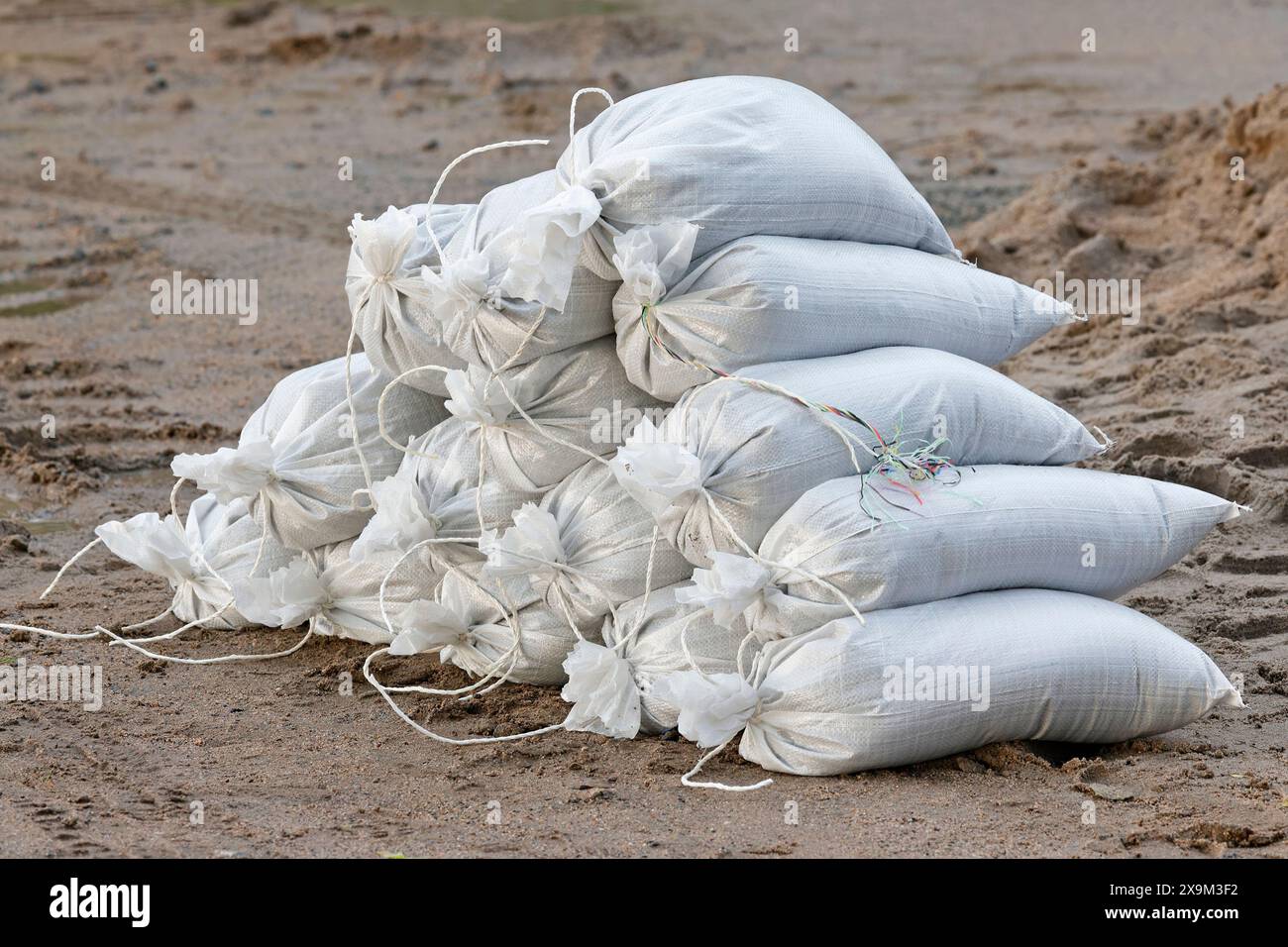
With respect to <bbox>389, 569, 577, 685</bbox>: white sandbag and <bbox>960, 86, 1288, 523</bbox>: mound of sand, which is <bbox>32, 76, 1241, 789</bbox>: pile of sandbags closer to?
<bbox>389, 569, 577, 685</bbox>: white sandbag

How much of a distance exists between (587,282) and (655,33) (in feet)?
28.3

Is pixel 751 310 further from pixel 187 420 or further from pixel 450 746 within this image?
pixel 187 420

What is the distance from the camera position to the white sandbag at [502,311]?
288cm

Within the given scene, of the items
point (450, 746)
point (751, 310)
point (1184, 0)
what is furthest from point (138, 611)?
point (1184, 0)

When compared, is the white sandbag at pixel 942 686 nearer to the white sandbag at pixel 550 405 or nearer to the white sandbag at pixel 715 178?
the white sandbag at pixel 550 405

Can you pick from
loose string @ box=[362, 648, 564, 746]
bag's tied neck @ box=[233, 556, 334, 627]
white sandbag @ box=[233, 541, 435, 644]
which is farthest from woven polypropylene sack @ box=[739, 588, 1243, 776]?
bag's tied neck @ box=[233, 556, 334, 627]

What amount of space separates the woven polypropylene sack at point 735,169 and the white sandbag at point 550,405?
10.5 inches

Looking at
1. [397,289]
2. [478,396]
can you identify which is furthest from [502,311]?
[397,289]

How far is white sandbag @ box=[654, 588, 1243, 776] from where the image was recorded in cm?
268

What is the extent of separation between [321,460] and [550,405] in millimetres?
649

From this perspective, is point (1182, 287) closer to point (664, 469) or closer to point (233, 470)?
point (664, 469)

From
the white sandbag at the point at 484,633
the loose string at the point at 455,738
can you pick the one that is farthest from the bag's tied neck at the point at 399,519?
the loose string at the point at 455,738

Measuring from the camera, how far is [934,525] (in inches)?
107

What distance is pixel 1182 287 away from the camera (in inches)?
224
